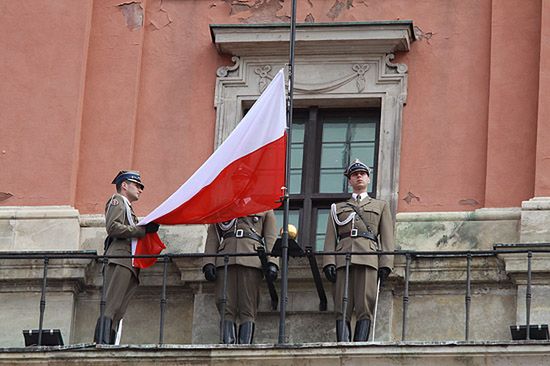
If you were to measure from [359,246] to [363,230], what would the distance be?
156 millimetres

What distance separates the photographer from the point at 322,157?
19.2 metres

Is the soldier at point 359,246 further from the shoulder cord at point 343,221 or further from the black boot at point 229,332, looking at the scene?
the black boot at point 229,332

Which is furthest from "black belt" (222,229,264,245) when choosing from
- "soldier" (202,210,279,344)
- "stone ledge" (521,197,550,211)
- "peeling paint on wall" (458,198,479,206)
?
"stone ledge" (521,197,550,211)

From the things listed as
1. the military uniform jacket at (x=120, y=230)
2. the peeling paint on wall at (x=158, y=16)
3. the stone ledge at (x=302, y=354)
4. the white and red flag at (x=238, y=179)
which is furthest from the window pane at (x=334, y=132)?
the stone ledge at (x=302, y=354)

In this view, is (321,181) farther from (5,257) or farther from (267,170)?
(5,257)

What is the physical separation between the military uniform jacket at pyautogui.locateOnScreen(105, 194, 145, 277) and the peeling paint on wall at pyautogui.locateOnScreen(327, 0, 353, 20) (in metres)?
2.26

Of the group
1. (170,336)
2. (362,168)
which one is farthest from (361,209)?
(170,336)

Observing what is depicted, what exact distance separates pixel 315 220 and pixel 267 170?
3.43 feet

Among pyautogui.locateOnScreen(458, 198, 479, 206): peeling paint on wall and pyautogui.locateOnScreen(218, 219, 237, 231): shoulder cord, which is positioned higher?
pyautogui.locateOnScreen(458, 198, 479, 206): peeling paint on wall

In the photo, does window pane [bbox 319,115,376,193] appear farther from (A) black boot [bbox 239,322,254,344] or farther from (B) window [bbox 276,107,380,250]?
(A) black boot [bbox 239,322,254,344]

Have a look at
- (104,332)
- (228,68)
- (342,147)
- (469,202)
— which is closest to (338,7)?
(228,68)

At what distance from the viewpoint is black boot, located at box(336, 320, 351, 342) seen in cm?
1762

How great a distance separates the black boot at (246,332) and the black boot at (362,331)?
0.70 metres

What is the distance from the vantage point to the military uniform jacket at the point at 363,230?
1800 cm
